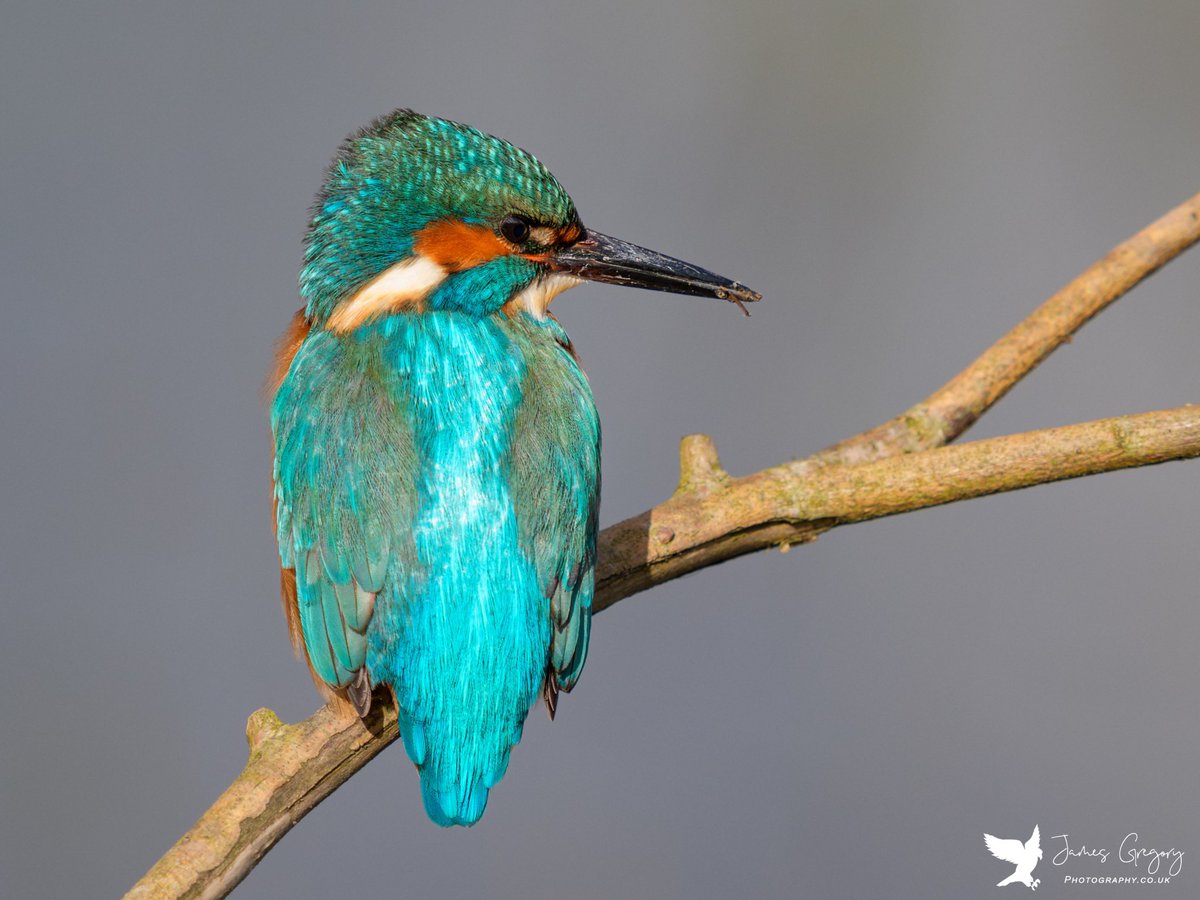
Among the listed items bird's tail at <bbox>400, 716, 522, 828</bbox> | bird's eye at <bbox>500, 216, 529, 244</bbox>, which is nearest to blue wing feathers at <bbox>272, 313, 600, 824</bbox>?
bird's tail at <bbox>400, 716, 522, 828</bbox>

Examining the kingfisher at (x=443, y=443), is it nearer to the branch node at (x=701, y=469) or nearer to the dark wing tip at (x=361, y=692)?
the dark wing tip at (x=361, y=692)

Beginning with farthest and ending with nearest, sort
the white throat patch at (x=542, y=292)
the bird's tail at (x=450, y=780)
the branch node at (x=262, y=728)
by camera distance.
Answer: the white throat patch at (x=542, y=292), the branch node at (x=262, y=728), the bird's tail at (x=450, y=780)

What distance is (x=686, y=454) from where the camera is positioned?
1741mm

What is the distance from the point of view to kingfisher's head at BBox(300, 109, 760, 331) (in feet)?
5.06

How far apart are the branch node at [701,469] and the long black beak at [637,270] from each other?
0.57ft

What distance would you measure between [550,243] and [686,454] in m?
0.33

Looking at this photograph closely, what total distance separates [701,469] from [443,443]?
406 mm

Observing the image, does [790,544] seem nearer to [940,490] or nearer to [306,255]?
[940,490]

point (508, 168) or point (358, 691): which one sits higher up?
point (508, 168)

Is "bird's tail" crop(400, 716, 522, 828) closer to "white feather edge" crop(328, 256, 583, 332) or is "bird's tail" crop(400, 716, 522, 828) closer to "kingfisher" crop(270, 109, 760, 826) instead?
"kingfisher" crop(270, 109, 760, 826)

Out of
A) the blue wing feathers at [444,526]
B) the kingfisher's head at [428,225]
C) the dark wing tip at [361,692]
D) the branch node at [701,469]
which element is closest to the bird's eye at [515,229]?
the kingfisher's head at [428,225]

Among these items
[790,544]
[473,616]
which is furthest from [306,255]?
[790,544]

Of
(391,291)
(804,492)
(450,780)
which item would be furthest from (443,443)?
(804,492)

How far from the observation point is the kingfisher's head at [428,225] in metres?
1.54
